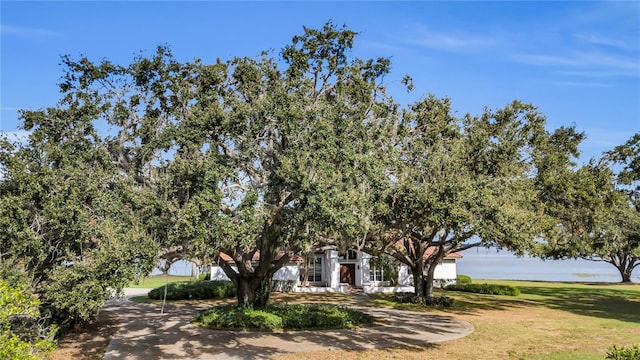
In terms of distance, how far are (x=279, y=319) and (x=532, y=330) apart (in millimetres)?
11952

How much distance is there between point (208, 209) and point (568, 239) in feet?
87.7

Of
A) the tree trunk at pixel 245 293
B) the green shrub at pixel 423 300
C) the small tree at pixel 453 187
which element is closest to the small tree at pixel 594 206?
the small tree at pixel 453 187

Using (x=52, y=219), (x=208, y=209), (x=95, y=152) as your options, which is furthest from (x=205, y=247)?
(x=95, y=152)

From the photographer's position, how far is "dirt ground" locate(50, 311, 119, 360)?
620 inches

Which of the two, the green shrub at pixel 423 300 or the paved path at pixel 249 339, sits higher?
the green shrub at pixel 423 300

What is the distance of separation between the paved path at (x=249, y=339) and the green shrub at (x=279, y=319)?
2.31 ft

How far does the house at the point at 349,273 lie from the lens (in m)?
43.3

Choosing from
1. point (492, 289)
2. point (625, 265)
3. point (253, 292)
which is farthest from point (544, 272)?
point (253, 292)

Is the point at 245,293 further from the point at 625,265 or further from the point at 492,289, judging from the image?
the point at 625,265

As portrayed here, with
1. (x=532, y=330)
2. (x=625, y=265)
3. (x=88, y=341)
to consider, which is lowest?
(x=88, y=341)

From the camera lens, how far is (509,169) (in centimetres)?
1817

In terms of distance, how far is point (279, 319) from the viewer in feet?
65.3

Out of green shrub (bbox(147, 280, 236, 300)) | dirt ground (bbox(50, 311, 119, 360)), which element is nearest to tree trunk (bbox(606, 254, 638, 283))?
green shrub (bbox(147, 280, 236, 300))

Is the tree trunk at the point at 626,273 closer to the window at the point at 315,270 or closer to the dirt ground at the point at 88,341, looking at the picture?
the window at the point at 315,270
